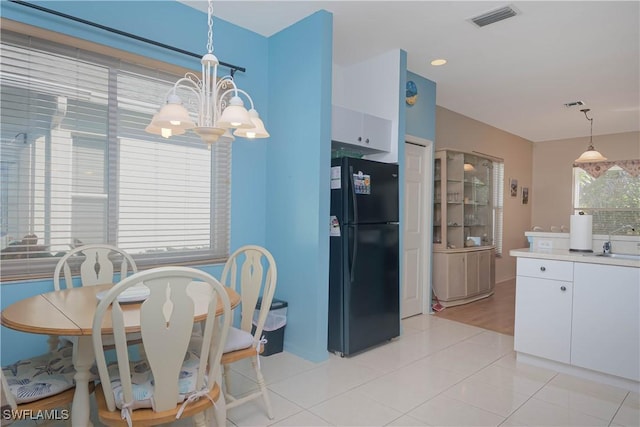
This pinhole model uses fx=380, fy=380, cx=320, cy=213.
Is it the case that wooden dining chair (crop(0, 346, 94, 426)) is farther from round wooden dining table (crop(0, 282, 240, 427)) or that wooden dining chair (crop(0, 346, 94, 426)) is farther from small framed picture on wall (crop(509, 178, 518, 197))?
small framed picture on wall (crop(509, 178, 518, 197))

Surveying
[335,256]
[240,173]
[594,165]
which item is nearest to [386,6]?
[240,173]

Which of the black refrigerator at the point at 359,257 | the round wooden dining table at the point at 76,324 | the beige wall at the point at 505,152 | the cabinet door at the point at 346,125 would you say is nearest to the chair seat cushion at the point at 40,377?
the round wooden dining table at the point at 76,324

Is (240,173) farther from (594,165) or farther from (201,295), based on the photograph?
(594,165)

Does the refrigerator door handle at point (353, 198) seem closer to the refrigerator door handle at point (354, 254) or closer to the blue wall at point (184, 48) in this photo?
the refrigerator door handle at point (354, 254)

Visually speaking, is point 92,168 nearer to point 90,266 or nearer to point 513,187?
point 90,266

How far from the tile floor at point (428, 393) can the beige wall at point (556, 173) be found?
521cm

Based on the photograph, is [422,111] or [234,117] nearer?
[234,117]

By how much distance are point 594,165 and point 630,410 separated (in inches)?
240

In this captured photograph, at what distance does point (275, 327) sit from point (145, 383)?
162 centimetres

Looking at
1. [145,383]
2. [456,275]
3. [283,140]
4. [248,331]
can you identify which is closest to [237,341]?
[248,331]

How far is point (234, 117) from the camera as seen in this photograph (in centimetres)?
176

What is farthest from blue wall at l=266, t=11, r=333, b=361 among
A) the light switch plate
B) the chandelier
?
→ the light switch plate

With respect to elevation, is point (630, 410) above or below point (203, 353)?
below

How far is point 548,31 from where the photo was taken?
327cm
